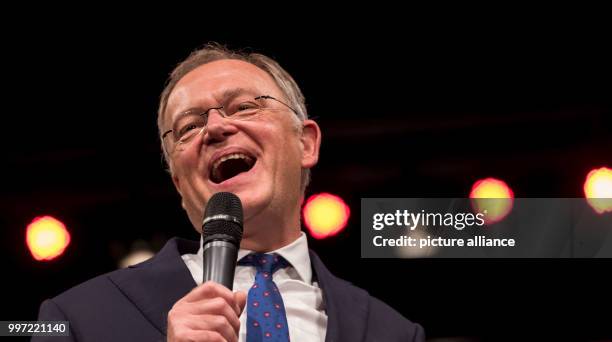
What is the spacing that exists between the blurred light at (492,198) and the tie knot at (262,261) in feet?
3.30

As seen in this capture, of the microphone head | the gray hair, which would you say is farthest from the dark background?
the microphone head

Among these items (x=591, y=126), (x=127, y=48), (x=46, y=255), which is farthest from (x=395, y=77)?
(x=46, y=255)

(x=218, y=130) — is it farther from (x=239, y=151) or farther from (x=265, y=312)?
(x=265, y=312)

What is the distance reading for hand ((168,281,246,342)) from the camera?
1280 millimetres

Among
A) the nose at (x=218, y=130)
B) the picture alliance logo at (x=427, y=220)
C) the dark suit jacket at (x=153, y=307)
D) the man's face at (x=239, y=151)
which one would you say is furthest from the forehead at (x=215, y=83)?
the picture alliance logo at (x=427, y=220)

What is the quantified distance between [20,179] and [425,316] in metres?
1.53

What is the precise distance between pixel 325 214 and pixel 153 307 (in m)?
1.30

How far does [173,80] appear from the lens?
2301mm

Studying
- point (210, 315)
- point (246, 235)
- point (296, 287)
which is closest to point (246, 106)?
point (246, 235)

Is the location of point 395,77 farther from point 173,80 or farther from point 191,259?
point 191,259

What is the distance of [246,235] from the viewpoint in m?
2.02

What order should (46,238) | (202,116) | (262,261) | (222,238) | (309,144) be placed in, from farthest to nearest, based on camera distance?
(46,238)
(309,144)
(202,116)
(262,261)
(222,238)

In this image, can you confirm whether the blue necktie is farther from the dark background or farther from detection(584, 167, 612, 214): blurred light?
detection(584, 167, 612, 214): blurred light

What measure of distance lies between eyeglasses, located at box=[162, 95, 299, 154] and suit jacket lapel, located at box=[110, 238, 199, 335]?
28 centimetres
